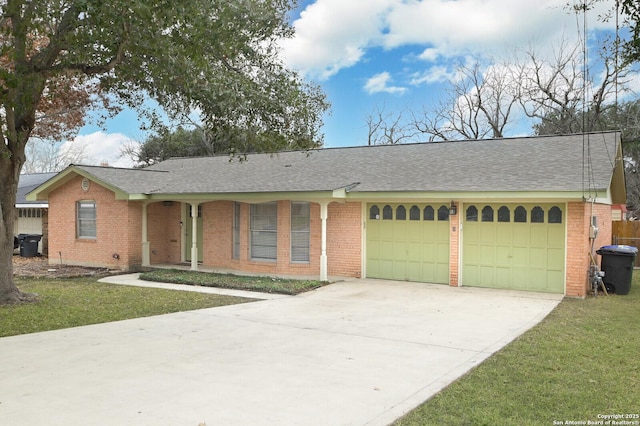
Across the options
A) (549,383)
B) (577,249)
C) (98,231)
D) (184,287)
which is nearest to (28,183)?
(98,231)

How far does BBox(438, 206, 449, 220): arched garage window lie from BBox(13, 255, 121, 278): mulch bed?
1034cm

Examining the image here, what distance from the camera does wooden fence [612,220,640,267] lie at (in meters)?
19.8

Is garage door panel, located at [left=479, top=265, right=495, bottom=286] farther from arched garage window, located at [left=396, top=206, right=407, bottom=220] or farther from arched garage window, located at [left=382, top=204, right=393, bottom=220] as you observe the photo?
arched garage window, located at [left=382, top=204, right=393, bottom=220]

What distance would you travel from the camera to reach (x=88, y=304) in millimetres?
11180

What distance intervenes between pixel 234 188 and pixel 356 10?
619 centimetres

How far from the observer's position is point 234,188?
16219 mm

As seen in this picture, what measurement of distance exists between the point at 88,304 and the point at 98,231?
7897mm

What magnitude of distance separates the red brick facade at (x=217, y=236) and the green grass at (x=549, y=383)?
4068mm

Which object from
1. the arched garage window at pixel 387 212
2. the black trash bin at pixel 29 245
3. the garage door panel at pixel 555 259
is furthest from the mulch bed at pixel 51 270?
the garage door panel at pixel 555 259

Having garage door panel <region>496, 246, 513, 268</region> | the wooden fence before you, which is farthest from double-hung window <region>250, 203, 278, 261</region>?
the wooden fence

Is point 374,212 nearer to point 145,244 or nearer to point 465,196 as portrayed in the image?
point 465,196

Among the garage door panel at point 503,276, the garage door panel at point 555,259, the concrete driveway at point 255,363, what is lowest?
the concrete driveway at point 255,363

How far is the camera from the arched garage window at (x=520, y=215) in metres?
12.9

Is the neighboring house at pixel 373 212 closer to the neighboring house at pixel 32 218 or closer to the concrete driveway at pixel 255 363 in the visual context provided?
the concrete driveway at pixel 255 363
